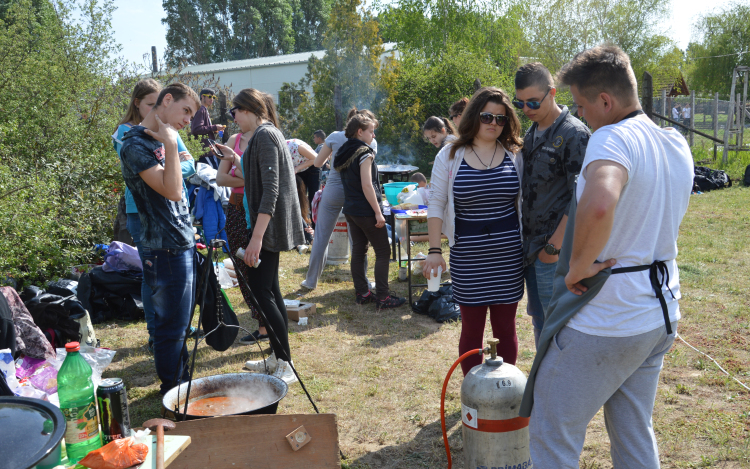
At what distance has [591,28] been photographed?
29438 mm

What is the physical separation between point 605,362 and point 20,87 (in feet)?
25.0

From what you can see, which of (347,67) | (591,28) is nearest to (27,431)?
(347,67)

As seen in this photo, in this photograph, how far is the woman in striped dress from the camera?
9.48 feet

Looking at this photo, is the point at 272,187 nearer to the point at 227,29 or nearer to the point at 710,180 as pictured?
the point at 710,180

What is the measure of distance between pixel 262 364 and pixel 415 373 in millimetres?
1180

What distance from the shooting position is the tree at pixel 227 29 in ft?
145

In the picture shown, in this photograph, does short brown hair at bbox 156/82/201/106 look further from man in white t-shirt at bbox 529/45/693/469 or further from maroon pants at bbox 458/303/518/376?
man in white t-shirt at bbox 529/45/693/469

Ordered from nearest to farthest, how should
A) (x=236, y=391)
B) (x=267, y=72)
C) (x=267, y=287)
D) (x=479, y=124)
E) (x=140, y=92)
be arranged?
(x=479, y=124) < (x=236, y=391) < (x=267, y=287) < (x=140, y=92) < (x=267, y=72)

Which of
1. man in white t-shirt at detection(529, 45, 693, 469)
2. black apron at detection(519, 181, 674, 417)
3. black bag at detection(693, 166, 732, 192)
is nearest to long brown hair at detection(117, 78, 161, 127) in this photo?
man in white t-shirt at detection(529, 45, 693, 469)

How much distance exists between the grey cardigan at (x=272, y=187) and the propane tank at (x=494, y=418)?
161 centimetres

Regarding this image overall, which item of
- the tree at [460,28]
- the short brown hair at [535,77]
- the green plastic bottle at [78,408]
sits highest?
the tree at [460,28]

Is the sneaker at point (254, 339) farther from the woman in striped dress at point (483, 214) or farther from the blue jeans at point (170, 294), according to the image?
the woman in striped dress at point (483, 214)

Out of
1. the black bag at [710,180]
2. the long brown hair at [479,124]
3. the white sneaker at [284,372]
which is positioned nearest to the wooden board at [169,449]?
the white sneaker at [284,372]

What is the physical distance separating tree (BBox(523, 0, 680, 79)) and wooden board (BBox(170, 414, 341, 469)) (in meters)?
29.4
